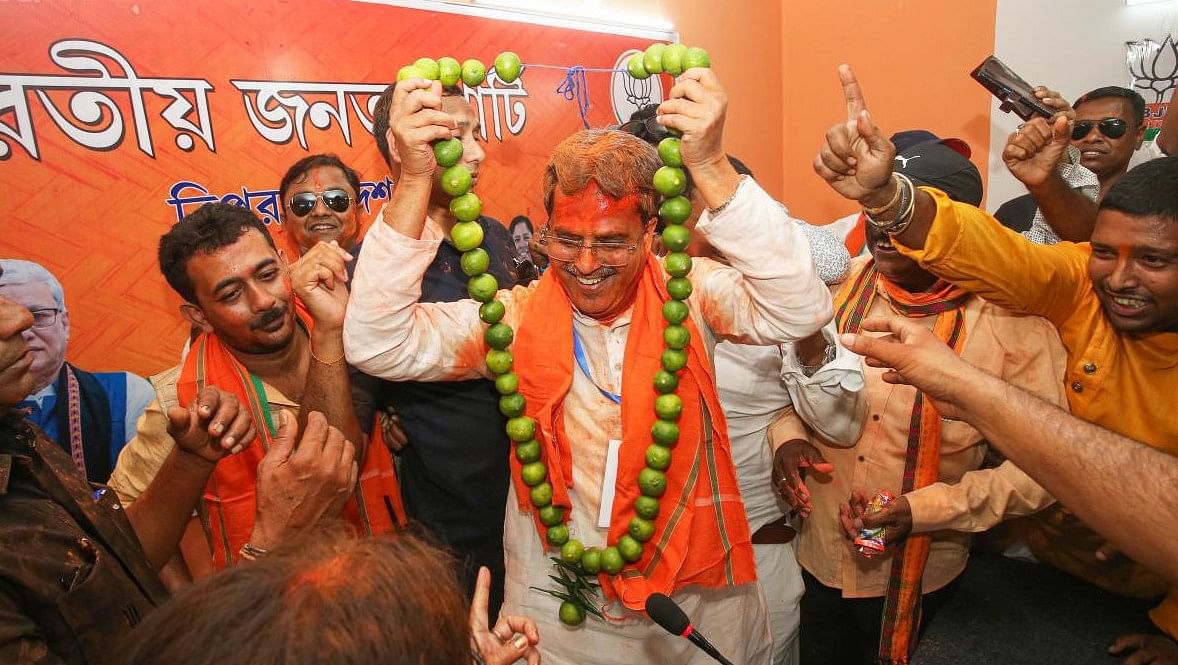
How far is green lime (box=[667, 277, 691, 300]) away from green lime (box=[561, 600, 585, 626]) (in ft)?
3.00

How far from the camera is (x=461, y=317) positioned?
195 cm

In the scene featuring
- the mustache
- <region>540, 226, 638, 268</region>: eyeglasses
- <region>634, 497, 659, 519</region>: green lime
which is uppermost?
<region>540, 226, 638, 268</region>: eyeglasses

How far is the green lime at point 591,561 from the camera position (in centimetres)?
188

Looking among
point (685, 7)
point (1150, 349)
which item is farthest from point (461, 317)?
point (685, 7)

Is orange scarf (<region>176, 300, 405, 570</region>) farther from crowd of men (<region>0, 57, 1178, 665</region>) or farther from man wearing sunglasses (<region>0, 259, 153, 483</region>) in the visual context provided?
man wearing sunglasses (<region>0, 259, 153, 483</region>)

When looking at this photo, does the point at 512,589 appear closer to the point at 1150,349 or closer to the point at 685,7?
the point at 1150,349

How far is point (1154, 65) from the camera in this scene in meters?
4.53

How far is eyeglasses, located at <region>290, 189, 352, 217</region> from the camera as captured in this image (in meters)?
2.83

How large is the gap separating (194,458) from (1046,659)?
231cm

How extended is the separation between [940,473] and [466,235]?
5.44 ft

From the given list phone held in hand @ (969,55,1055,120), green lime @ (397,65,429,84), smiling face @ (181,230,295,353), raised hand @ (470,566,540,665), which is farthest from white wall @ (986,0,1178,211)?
raised hand @ (470,566,540,665)

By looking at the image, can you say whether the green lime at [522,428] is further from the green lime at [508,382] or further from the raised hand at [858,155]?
the raised hand at [858,155]

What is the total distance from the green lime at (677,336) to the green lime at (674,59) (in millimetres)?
649

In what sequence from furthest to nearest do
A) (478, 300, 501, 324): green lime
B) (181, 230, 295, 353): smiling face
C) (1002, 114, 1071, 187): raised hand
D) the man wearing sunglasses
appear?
(1002, 114, 1071, 187): raised hand → the man wearing sunglasses → (181, 230, 295, 353): smiling face → (478, 300, 501, 324): green lime
